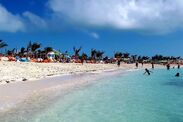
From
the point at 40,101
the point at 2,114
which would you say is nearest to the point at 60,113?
the point at 2,114

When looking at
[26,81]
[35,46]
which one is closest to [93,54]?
[35,46]

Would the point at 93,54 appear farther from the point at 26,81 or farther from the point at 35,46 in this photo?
the point at 26,81

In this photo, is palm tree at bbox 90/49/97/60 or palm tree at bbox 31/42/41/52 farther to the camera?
palm tree at bbox 90/49/97/60

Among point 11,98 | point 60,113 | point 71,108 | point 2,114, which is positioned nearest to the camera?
point 2,114

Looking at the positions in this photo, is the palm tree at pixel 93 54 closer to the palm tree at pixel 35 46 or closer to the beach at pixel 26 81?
the palm tree at pixel 35 46

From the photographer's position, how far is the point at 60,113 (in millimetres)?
15039

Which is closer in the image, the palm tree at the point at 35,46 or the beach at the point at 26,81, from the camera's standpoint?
the beach at the point at 26,81

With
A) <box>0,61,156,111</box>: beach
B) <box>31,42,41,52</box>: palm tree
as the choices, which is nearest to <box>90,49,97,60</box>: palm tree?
<box>31,42,41,52</box>: palm tree

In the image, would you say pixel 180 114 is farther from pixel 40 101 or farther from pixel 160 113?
pixel 40 101

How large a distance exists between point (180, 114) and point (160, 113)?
0.92 m

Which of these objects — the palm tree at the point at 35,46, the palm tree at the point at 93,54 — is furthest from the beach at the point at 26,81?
the palm tree at the point at 93,54

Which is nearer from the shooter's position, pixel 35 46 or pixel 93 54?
pixel 35 46

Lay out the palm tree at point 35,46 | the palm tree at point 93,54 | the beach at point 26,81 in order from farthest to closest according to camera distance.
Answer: the palm tree at point 93,54 → the palm tree at point 35,46 → the beach at point 26,81

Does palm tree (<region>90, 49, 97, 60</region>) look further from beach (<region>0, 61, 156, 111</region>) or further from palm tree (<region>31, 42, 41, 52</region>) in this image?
beach (<region>0, 61, 156, 111</region>)
